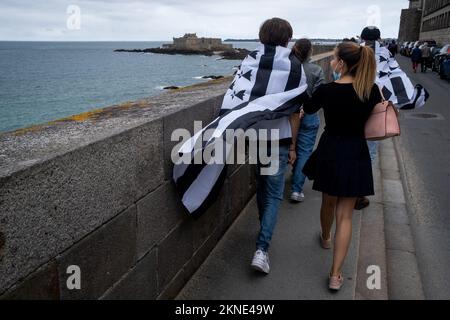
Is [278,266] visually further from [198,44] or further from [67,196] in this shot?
[198,44]

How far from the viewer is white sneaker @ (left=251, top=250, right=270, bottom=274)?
3.53 metres

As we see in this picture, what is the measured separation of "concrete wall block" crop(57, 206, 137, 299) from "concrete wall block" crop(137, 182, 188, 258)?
3.6 inches

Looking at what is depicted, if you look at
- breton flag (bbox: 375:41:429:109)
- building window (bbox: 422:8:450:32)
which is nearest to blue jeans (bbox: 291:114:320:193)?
breton flag (bbox: 375:41:429:109)

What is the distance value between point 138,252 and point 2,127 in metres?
40.0

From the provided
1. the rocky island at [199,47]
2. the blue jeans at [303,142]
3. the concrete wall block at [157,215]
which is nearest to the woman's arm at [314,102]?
the concrete wall block at [157,215]

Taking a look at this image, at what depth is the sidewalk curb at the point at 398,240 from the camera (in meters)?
3.56

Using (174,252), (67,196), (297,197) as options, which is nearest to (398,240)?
(297,197)

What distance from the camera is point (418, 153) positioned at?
8.12m

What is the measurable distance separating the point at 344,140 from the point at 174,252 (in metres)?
1.49

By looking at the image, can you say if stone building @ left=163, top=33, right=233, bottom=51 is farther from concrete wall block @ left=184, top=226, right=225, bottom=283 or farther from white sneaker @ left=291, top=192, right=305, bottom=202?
concrete wall block @ left=184, top=226, right=225, bottom=283

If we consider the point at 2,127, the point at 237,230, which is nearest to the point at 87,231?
the point at 237,230

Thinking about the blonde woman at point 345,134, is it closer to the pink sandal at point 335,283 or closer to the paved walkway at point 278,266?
the pink sandal at point 335,283

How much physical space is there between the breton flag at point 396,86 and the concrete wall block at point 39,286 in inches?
137
